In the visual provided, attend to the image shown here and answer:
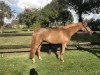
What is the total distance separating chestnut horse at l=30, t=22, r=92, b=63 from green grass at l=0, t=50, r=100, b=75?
0.56 metres

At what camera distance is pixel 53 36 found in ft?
41.3

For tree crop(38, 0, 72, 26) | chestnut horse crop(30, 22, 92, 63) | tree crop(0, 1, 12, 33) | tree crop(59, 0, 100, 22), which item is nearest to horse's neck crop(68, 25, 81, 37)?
chestnut horse crop(30, 22, 92, 63)

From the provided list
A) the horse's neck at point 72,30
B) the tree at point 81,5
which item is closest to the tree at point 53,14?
the tree at point 81,5

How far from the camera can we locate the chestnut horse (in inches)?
484

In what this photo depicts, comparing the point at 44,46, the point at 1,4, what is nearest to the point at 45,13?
the point at 1,4

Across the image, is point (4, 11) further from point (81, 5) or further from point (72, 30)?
point (72, 30)

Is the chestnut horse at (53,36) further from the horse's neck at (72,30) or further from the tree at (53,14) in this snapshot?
the tree at (53,14)

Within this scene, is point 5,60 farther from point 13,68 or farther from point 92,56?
point 92,56

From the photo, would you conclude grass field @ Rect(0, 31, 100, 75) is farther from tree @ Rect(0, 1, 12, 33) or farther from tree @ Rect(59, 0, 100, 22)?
tree @ Rect(59, 0, 100, 22)

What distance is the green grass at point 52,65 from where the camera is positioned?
10547 mm

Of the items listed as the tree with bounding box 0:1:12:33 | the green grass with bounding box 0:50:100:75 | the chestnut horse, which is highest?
the tree with bounding box 0:1:12:33

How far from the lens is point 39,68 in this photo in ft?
36.2

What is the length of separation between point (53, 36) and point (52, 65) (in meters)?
1.71

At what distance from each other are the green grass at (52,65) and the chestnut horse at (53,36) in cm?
56
